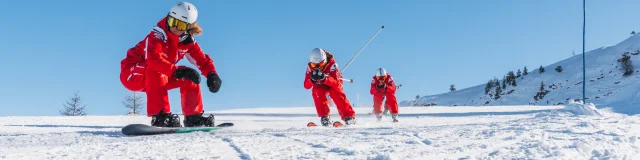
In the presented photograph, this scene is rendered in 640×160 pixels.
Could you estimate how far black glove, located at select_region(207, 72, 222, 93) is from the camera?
4.96 metres

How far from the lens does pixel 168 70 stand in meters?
4.66

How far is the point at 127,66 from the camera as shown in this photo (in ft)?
16.3

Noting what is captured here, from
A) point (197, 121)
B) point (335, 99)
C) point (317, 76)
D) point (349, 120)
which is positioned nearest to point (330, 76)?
point (335, 99)

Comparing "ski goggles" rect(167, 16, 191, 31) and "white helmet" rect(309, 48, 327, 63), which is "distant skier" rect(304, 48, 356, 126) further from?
"ski goggles" rect(167, 16, 191, 31)

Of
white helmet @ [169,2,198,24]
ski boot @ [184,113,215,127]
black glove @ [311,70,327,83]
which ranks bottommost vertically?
ski boot @ [184,113,215,127]

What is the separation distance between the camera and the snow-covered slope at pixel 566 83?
38.2m

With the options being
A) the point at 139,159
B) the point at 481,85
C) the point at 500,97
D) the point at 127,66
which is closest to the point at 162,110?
the point at 127,66

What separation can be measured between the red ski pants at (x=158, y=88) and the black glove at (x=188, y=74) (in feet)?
0.44

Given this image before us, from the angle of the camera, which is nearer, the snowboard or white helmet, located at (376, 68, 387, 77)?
the snowboard

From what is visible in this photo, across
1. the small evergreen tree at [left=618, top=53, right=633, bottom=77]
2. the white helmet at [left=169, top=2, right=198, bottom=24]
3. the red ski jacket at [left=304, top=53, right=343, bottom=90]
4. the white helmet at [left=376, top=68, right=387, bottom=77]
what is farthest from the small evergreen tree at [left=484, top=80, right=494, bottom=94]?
the white helmet at [left=169, top=2, right=198, bottom=24]

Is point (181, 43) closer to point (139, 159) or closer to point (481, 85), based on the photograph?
point (139, 159)

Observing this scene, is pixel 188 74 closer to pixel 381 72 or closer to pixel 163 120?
pixel 163 120

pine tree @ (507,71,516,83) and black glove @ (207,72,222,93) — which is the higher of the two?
pine tree @ (507,71,516,83)

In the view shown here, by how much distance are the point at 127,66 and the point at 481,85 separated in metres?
52.0
